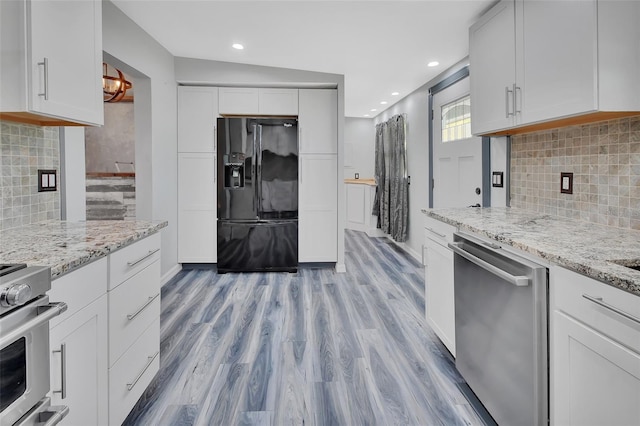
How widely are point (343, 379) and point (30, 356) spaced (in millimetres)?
1570

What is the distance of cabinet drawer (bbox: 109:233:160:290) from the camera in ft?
4.85

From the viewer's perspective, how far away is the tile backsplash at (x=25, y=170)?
1.74 meters

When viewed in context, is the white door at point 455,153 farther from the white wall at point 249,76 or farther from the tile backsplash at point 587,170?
the white wall at point 249,76

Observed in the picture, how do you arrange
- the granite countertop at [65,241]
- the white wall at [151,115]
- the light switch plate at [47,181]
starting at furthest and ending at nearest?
the white wall at [151,115] → the light switch plate at [47,181] → the granite countertop at [65,241]

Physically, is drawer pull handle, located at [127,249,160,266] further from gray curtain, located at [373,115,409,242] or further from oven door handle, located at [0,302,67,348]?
gray curtain, located at [373,115,409,242]

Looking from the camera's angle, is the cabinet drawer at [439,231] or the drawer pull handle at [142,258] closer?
the drawer pull handle at [142,258]

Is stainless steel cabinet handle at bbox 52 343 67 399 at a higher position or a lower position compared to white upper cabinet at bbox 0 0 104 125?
lower

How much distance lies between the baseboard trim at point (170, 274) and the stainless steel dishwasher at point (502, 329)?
3.05 m

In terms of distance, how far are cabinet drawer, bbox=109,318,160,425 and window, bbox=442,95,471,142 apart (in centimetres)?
323

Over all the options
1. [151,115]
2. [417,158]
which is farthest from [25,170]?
[417,158]

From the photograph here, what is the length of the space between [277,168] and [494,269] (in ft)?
10.1

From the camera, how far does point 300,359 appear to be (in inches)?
92.7

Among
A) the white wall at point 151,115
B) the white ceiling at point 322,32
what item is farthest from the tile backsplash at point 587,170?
the white wall at point 151,115

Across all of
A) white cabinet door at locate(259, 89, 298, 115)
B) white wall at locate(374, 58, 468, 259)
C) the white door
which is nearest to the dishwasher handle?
the white door
